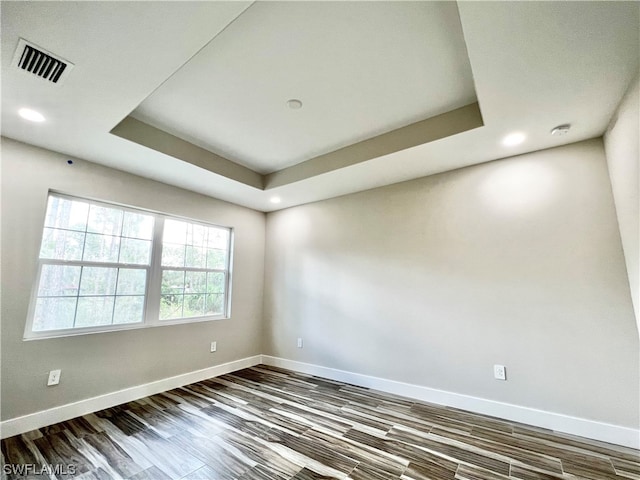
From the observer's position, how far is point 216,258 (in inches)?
157

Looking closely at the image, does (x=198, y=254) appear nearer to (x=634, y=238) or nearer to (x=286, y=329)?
(x=286, y=329)

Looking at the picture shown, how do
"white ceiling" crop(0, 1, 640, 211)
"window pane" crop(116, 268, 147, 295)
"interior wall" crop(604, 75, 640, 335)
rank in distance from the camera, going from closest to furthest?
1. "white ceiling" crop(0, 1, 640, 211)
2. "interior wall" crop(604, 75, 640, 335)
3. "window pane" crop(116, 268, 147, 295)

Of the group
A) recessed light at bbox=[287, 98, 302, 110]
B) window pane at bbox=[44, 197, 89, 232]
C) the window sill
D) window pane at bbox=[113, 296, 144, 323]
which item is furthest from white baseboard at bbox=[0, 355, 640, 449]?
recessed light at bbox=[287, 98, 302, 110]

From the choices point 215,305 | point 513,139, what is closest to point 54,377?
point 215,305

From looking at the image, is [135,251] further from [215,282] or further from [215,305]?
[215,305]

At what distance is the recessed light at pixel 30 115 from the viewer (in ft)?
6.56

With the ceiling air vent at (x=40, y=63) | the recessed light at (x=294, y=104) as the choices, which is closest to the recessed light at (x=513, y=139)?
the recessed light at (x=294, y=104)

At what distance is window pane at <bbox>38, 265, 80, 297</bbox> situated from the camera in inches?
97.0

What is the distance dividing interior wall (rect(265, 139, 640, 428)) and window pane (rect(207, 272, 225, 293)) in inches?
51.8

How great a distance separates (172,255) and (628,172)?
4380 millimetres

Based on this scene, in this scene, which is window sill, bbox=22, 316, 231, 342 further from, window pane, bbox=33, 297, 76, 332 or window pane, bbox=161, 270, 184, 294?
window pane, bbox=161, 270, 184, 294

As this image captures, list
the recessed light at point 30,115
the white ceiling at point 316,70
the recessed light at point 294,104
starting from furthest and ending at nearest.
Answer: the recessed light at point 294,104
the recessed light at point 30,115
the white ceiling at point 316,70

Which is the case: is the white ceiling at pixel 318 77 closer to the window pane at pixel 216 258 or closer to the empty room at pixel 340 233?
the empty room at pixel 340 233

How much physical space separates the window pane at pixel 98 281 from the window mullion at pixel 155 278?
0.36 m
